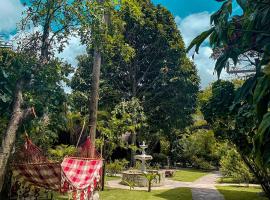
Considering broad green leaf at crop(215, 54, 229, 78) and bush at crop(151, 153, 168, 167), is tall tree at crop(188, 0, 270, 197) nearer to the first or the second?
broad green leaf at crop(215, 54, 229, 78)

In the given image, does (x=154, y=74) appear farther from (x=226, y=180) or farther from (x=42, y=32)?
(x=42, y=32)

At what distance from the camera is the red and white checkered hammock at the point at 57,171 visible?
327 inches

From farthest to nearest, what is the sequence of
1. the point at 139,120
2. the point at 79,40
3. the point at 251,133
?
the point at 139,120 < the point at 79,40 < the point at 251,133

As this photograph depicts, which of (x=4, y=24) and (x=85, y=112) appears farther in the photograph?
(x=85, y=112)

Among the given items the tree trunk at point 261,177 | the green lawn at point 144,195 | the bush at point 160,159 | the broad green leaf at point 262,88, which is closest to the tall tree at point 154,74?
the bush at point 160,159

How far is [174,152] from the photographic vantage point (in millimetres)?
30609

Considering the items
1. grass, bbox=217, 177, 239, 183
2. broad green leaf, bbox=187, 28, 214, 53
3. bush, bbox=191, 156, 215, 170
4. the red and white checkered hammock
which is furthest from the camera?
bush, bbox=191, 156, 215, 170

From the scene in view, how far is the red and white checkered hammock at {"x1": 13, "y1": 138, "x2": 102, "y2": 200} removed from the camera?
27.3 feet

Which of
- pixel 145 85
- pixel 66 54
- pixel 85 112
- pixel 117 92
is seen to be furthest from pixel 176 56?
pixel 66 54

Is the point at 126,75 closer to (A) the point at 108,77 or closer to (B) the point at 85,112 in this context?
(A) the point at 108,77

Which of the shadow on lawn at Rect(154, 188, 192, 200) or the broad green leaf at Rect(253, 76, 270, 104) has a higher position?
the broad green leaf at Rect(253, 76, 270, 104)

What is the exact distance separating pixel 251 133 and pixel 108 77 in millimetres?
19228

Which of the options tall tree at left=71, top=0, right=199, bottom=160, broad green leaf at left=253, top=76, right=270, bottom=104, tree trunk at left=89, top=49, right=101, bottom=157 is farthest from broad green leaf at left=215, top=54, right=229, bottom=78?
tall tree at left=71, top=0, right=199, bottom=160

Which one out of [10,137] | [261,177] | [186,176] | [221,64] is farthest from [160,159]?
[221,64]
